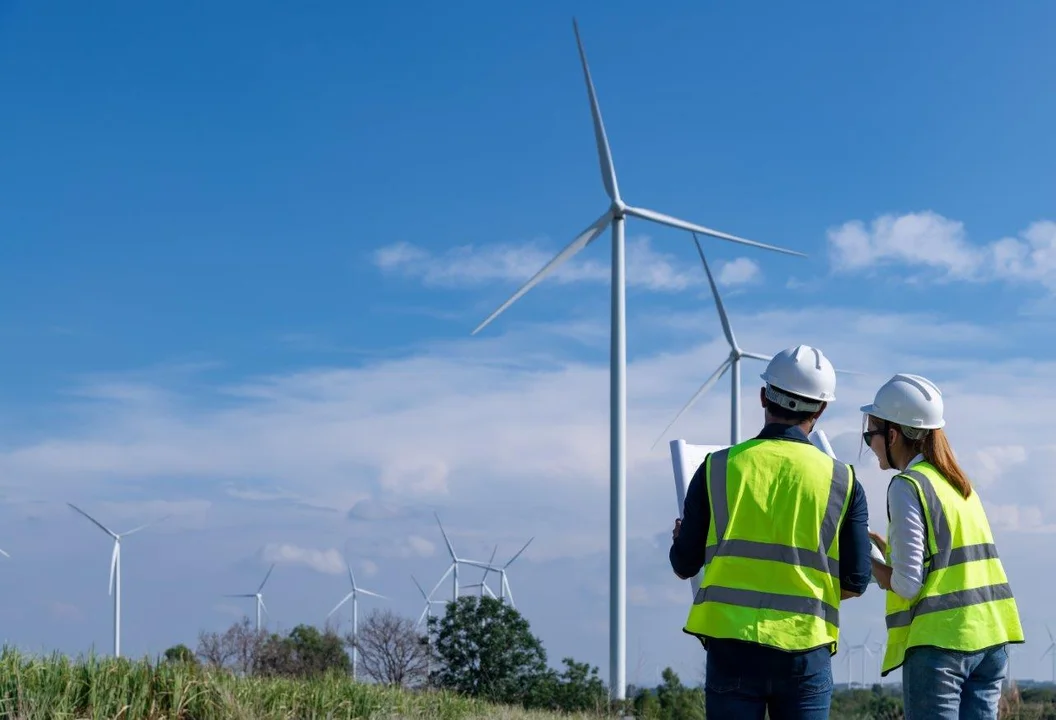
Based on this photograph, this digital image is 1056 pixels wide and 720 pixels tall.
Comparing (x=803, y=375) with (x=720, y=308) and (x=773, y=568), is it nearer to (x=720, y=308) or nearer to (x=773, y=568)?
(x=773, y=568)

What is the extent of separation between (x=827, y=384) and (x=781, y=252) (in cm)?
3359

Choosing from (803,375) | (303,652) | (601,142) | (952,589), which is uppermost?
(601,142)

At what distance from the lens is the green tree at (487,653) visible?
34.6 metres

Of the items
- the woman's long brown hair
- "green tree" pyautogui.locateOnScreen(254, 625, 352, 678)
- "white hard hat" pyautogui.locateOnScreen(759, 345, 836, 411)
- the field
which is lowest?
"green tree" pyautogui.locateOnScreen(254, 625, 352, 678)

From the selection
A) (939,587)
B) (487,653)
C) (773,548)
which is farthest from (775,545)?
(487,653)

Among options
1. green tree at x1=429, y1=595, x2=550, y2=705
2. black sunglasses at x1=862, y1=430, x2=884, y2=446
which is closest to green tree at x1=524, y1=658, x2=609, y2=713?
green tree at x1=429, y1=595, x2=550, y2=705

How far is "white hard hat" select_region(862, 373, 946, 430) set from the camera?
20.9ft

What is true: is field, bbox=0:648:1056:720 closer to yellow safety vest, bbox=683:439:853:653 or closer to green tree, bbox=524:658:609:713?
yellow safety vest, bbox=683:439:853:653

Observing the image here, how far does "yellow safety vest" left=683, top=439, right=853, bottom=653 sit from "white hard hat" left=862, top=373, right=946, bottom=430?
130 cm

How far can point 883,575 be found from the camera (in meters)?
6.13

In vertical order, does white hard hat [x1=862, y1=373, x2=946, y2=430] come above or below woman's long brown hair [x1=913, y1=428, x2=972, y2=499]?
above

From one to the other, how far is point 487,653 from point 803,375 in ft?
103

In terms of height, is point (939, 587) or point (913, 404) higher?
point (913, 404)

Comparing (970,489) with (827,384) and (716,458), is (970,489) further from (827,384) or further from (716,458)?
(716,458)
